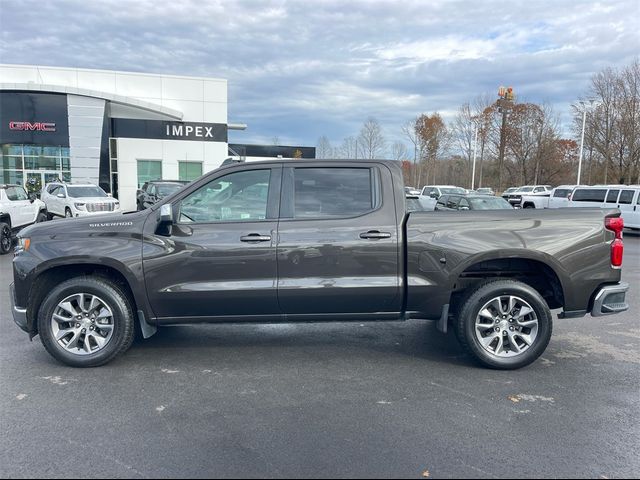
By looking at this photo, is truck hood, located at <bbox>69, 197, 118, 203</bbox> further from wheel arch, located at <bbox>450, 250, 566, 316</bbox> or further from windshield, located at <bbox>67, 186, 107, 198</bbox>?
wheel arch, located at <bbox>450, 250, 566, 316</bbox>

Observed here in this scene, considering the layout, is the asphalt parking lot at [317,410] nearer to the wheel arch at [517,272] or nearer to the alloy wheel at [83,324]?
the alloy wheel at [83,324]

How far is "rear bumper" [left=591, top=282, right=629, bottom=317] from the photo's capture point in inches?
177

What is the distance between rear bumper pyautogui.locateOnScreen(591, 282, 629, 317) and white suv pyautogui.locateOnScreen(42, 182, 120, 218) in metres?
16.3

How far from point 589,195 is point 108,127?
27.0 metres

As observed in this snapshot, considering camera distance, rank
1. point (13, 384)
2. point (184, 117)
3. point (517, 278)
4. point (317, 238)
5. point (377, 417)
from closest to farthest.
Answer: point (377, 417)
point (13, 384)
point (317, 238)
point (517, 278)
point (184, 117)

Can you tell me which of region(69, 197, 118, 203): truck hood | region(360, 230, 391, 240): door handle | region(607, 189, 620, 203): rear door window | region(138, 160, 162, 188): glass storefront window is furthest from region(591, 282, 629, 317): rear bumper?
region(138, 160, 162, 188): glass storefront window

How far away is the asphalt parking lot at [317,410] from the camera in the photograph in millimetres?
2953

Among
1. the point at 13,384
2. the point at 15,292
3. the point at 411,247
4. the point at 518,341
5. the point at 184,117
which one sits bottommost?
the point at 13,384

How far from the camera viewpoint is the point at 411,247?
174 inches

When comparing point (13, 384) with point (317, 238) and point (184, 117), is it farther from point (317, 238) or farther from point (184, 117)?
point (184, 117)

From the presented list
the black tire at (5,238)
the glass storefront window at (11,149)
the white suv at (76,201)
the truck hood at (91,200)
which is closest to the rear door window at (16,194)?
the black tire at (5,238)

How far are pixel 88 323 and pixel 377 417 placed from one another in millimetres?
2823

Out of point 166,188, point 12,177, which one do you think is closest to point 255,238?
point 166,188

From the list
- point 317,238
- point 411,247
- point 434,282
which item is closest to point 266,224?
point 317,238
